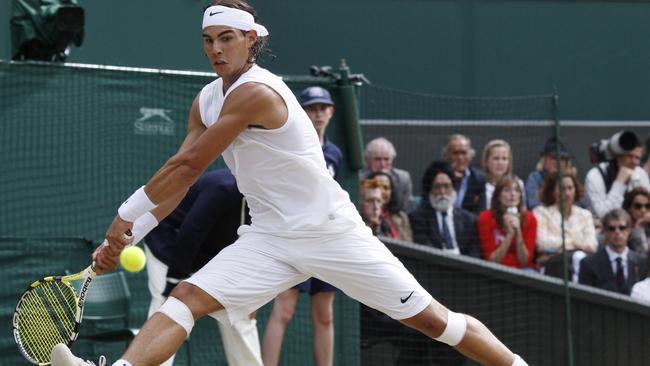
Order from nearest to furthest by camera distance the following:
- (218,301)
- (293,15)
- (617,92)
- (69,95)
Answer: (218,301), (69,95), (293,15), (617,92)

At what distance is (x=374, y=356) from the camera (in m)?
9.12

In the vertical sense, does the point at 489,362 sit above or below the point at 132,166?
below

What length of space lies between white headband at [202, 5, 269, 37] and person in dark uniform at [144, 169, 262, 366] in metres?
1.85

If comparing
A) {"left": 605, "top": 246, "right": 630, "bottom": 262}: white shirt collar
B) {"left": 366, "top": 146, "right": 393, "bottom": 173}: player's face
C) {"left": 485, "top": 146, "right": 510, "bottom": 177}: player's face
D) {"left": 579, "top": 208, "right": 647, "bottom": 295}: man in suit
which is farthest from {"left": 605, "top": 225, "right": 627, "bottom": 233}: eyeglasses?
{"left": 366, "top": 146, "right": 393, "bottom": 173}: player's face

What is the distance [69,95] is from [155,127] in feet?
2.04

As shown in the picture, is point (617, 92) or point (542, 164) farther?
point (617, 92)

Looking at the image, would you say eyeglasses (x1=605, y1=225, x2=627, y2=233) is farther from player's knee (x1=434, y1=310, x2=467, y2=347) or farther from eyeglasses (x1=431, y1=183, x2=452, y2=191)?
player's knee (x1=434, y1=310, x2=467, y2=347)

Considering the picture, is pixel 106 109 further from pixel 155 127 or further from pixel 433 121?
pixel 433 121

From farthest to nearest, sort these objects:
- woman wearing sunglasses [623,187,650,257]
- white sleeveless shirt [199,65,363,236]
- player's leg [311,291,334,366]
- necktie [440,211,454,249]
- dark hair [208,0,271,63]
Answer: woman wearing sunglasses [623,187,650,257] → necktie [440,211,454,249] → player's leg [311,291,334,366] → dark hair [208,0,271,63] → white sleeveless shirt [199,65,363,236]

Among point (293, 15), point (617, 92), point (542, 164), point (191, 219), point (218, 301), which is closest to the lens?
point (218, 301)

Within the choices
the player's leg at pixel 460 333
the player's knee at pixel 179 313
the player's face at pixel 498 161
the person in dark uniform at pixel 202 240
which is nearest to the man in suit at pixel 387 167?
the player's face at pixel 498 161

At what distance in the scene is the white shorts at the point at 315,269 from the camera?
5.83 metres

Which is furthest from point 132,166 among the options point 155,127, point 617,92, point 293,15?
point 617,92

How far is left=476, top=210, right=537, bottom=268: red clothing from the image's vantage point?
9.51m
